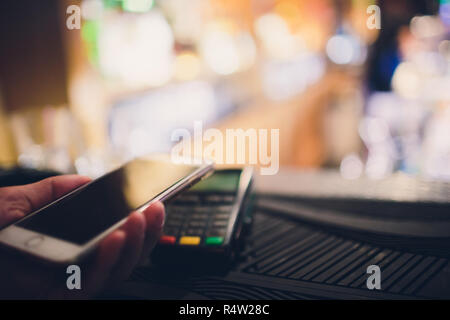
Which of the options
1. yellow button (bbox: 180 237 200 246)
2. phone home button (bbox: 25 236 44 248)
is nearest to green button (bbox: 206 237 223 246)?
yellow button (bbox: 180 237 200 246)

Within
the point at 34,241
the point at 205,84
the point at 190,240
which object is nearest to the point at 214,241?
the point at 190,240

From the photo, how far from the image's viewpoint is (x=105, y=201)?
37 centimetres

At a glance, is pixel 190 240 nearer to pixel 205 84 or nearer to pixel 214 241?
pixel 214 241

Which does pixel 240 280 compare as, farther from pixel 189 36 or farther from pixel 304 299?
pixel 189 36

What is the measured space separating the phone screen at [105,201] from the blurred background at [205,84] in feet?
1.04

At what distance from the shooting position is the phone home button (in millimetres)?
303

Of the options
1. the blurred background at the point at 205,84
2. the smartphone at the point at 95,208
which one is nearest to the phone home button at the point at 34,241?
the smartphone at the point at 95,208

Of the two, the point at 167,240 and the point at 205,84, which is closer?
the point at 167,240

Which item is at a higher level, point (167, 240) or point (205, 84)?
point (205, 84)

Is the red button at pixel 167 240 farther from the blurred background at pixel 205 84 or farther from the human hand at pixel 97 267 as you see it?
the blurred background at pixel 205 84

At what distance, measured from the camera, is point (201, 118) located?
191 centimetres

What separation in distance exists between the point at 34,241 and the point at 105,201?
0.08 meters
